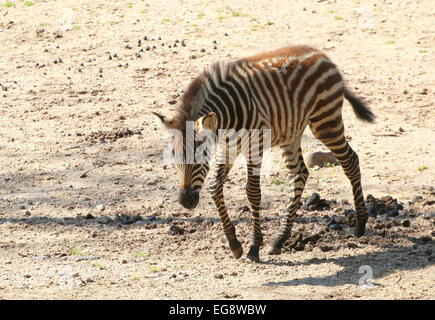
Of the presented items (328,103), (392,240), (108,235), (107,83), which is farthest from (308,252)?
(107,83)

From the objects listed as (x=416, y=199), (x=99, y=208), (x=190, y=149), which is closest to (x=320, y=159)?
(x=416, y=199)

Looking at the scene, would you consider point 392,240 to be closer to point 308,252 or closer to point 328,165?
point 308,252

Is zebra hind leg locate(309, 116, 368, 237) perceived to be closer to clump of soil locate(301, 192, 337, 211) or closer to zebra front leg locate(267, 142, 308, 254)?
zebra front leg locate(267, 142, 308, 254)

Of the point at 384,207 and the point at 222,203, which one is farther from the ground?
the point at 222,203

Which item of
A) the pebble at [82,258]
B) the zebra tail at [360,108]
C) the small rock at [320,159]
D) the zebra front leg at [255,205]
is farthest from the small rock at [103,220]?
the zebra tail at [360,108]

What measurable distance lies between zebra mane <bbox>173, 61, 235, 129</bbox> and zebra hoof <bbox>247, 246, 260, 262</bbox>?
1555mm

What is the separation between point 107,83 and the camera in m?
14.8

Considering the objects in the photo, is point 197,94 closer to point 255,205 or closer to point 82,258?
point 255,205

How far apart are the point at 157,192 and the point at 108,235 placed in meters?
1.44

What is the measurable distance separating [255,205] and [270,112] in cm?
97

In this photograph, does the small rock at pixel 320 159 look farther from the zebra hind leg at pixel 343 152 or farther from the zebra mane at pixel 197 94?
the zebra mane at pixel 197 94

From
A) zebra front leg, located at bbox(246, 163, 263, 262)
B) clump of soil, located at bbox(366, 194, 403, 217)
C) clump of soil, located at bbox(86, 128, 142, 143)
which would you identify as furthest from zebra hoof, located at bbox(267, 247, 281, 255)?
clump of soil, located at bbox(86, 128, 142, 143)

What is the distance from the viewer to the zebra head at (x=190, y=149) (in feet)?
26.5

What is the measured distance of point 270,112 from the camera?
8.98 m
